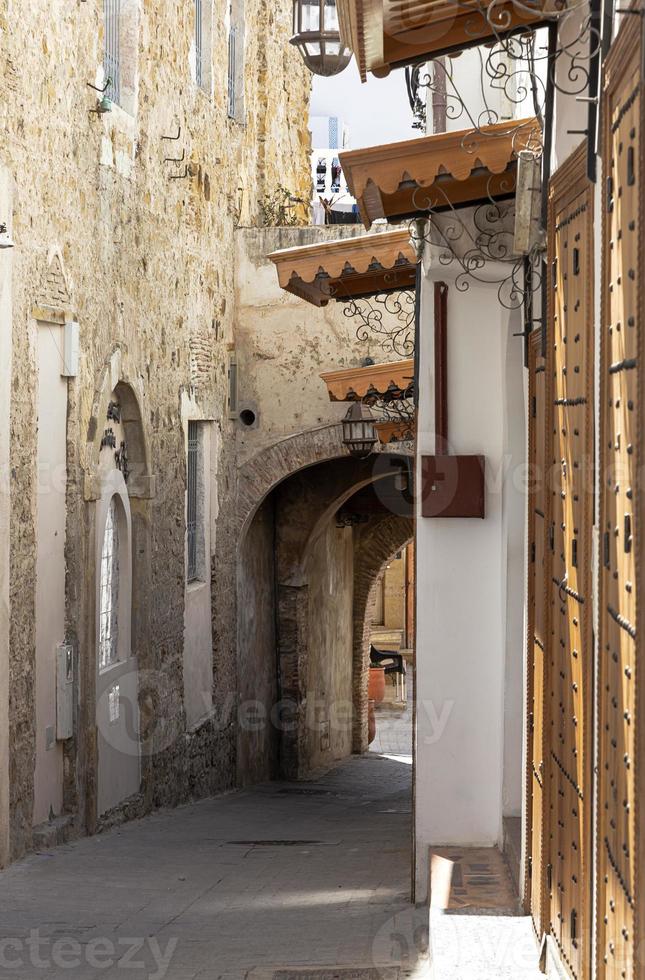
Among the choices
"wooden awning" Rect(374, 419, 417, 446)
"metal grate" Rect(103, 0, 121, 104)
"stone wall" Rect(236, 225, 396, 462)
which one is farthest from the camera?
"stone wall" Rect(236, 225, 396, 462)

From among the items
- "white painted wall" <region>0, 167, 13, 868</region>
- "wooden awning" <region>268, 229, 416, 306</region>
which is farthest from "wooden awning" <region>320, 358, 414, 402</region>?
"white painted wall" <region>0, 167, 13, 868</region>

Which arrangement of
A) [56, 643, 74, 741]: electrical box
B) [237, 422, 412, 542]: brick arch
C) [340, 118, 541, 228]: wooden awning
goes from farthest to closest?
[237, 422, 412, 542]: brick arch < [56, 643, 74, 741]: electrical box < [340, 118, 541, 228]: wooden awning

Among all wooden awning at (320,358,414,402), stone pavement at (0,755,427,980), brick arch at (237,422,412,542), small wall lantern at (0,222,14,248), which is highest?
small wall lantern at (0,222,14,248)

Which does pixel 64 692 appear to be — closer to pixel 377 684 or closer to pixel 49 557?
pixel 49 557

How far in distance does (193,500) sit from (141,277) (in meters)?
2.65

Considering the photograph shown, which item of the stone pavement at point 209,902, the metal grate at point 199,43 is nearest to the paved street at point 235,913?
the stone pavement at point 209,902

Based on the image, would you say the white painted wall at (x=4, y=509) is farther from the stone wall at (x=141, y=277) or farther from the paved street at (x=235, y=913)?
the paved street at (x=235, y=913)

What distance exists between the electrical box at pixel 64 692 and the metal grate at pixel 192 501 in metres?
3.59

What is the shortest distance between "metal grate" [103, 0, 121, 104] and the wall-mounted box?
185 inches

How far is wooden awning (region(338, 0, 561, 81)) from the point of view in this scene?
3.79 meters

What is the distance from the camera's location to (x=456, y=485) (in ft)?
20.9

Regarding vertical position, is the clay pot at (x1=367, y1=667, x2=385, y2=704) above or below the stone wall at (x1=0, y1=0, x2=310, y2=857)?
below

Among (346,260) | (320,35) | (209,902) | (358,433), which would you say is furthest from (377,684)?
(320,35)

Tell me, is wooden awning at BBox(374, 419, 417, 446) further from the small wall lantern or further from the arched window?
the small wall lantern
